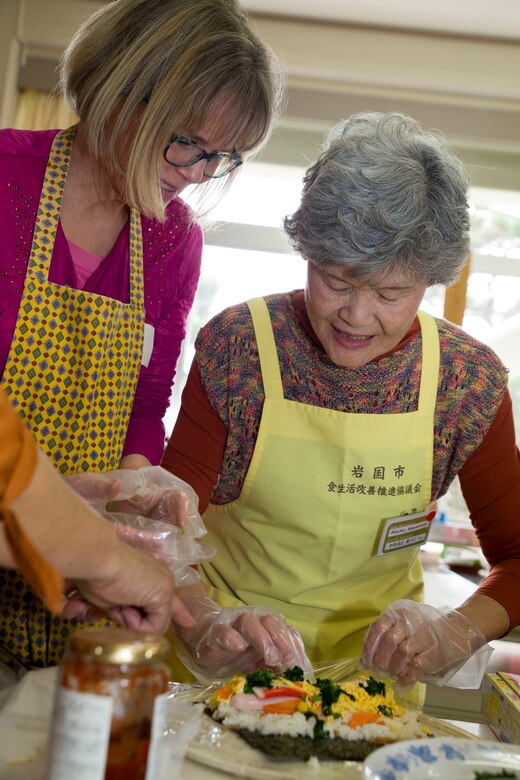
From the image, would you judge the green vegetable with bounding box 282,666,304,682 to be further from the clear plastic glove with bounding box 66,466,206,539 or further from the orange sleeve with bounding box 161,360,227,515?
the orange sleeve with bounding box 161,360,227,515

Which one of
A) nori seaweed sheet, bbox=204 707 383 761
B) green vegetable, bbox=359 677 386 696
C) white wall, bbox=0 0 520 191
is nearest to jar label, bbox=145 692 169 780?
nori seaweed sheet, bbox=204 707 383 761

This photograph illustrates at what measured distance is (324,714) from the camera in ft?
3.30

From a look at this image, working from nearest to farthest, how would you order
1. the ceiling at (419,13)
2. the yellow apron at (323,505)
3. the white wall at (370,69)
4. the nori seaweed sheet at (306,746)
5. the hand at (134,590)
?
the hand at (134,590)
the nori seaweed sheet at (306,746)
the yellow apron at (323,505)
the ceiling at (419,13)
the white wall at (370,69)

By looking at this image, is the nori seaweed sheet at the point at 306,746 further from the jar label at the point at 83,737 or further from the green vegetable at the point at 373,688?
the jar label at the point at 83,737

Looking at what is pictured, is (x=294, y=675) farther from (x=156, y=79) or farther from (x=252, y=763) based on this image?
(x=156, y=79)

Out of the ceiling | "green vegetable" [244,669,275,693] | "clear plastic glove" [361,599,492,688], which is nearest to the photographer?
"green vegetable" [244,669,275,693]

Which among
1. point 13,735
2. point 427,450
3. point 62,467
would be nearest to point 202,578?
point 62,467

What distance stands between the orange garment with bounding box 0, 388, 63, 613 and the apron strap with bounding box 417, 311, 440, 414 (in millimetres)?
1059

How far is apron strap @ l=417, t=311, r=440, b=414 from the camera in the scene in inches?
61.6

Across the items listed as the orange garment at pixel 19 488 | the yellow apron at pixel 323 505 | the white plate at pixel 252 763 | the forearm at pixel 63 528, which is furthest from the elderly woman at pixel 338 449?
the orange garment at pixel 19 488

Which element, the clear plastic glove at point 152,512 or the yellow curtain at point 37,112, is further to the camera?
the yellow curtain at point 37,112

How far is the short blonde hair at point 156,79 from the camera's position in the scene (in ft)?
4.46

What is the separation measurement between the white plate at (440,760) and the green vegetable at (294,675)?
26 centimetres

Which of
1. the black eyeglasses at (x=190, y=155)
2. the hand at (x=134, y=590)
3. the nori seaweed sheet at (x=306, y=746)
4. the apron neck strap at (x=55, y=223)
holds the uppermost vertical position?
the black eyeglasses at (x=190, y=155)
